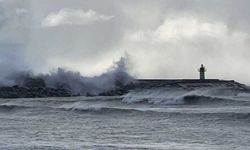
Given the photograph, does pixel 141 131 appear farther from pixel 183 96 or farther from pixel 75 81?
pixel 75 81

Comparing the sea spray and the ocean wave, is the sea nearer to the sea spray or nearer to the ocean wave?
the ocean wave

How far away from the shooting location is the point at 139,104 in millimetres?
47500

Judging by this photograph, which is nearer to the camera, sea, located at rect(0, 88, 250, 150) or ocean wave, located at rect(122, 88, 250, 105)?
sea, located at rect(0, 88, 250, 150)

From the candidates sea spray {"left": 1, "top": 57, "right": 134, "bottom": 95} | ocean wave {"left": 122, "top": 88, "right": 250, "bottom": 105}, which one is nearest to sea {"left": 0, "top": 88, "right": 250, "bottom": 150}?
ocean wave {"left": 122, "top": 88, "right": 250, "bottom": 105}

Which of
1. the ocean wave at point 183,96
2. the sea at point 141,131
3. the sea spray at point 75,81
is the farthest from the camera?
the sea spray at point 75,81

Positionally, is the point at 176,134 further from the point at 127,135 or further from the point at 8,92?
the point at 8,92

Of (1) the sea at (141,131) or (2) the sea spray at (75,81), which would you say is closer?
(1) the sea at (141,131)

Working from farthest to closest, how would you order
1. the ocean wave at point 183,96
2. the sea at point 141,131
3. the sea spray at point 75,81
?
the sea spray at point 75,81 → the ocean wave at point 183,96 → the sea at point 141,131

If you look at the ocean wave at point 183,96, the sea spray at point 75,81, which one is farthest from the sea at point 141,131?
the sea spray at point 75,81

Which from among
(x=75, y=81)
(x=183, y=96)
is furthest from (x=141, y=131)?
(x=75, y=81)

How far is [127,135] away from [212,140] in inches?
143

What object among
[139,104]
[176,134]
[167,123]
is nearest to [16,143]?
[176,134]

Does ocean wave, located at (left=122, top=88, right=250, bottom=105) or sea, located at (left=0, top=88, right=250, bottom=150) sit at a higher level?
ocean wave, located at (left=122, top=88, right=250, bottom=105)

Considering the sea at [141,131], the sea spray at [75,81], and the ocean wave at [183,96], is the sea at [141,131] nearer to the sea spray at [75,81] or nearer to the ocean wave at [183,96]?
the ocean wave at [183,96]
